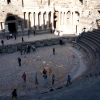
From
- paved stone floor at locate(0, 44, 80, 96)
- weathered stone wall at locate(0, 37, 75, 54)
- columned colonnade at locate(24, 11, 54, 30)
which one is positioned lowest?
paved stone floor at locate(0, 44, 80, 96)

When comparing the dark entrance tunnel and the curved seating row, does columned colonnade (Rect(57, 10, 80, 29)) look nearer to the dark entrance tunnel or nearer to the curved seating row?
the curved seating row

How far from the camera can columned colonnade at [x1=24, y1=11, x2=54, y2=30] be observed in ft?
107

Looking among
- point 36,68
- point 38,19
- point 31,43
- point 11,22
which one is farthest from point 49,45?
point 36,68

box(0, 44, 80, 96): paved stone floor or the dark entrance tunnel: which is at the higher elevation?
the dark entrance tunnel

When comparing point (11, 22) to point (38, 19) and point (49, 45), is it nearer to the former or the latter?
point (38, 19)

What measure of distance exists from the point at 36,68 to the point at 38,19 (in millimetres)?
14840

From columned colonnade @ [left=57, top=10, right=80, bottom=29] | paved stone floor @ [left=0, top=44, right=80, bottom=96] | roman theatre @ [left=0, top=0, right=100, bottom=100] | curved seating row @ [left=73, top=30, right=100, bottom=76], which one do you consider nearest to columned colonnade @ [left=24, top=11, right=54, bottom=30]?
roman theatre @ [left=0, top=0, right=100, bottom=100]

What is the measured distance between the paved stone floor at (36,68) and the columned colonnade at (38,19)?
7.49 m

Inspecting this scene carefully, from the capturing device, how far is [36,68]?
2017 centimetres

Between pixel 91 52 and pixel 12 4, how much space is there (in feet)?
54.5

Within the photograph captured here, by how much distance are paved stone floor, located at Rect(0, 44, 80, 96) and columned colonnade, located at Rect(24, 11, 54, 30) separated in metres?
7.49

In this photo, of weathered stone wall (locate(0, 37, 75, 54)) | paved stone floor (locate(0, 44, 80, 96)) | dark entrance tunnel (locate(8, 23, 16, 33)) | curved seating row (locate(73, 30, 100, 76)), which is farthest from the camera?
dark entrance tunnel (locate(8, 23, 16, 33))

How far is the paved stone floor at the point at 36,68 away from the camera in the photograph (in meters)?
16.5

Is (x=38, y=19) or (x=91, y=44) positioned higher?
(x=38, y=19)
